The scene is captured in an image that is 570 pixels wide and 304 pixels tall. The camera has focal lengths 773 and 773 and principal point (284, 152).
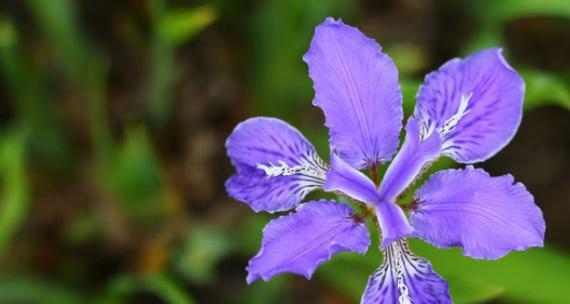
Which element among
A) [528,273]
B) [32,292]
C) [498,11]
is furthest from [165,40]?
[528,273]

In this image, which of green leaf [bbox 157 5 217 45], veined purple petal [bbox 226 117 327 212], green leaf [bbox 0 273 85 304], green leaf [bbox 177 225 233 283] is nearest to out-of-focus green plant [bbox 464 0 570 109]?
veined purple petal [bbox 226 117 327 212]

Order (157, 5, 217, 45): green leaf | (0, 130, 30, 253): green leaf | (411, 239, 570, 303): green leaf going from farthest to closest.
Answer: (0, 130, 30, 253): green leaf < (157, 5, 217, 45): green leaf < (411, 239, 570, 303): green leaf

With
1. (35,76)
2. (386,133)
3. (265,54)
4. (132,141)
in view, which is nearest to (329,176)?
(386,133)

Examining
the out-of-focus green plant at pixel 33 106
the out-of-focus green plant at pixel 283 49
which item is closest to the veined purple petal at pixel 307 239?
the out-of-focus green plant at pixel 283 49

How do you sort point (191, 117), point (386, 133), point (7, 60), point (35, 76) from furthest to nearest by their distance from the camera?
point (191, 117) < point (35, 76) < point (7, 60) < point (386, 133)

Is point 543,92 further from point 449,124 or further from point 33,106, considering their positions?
point 33,106

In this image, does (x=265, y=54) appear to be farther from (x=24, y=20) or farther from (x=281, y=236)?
(x=281, y=236)

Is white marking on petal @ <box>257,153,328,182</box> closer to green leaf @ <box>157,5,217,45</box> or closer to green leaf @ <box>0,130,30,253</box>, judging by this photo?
green leaf @ <box>157,5,217,45</box>
